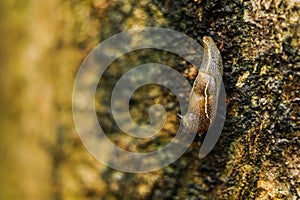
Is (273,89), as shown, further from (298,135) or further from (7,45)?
(7,45)

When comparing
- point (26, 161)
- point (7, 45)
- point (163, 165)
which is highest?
point (163, 165)

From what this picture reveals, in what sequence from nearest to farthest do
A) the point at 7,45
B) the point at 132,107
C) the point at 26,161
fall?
1. the point at 132,107
2. the point at 26,161
3. the point at 7,45

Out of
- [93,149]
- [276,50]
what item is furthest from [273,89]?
[93,149]

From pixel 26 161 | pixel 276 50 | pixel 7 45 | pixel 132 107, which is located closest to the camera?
pixel 276 50

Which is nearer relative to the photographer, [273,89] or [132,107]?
[273,89]

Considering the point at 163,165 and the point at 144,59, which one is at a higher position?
the point at 144,59
